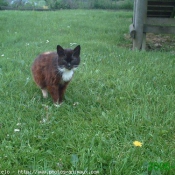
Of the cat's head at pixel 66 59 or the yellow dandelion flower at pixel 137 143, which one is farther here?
the cat's head at pixel 66 59

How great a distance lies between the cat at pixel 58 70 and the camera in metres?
3.71

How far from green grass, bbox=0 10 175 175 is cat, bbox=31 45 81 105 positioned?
0.56 feet

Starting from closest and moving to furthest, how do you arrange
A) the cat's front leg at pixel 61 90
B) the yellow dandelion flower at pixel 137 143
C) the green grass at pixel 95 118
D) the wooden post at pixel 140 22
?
the green grass at pixel 95 118 < the yellow dandelion flower at pixel 137 143 < the cat's front leg at pixel 61 90 < the wooden post at pixel 140 22

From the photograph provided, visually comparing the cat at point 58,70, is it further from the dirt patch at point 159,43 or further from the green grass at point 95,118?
the dirt patch at point 159,43

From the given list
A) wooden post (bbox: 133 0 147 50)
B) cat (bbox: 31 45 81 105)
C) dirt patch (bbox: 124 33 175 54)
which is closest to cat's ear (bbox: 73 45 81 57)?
cat (bbox: 31 45 81 105)

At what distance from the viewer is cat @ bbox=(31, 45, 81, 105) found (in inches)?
146

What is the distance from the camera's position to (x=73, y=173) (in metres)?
2.35

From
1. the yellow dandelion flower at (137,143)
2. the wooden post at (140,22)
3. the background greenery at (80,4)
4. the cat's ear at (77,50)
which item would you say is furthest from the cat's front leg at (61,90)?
the background greenery at (80,4)

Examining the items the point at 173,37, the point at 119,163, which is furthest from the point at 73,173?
the point at 173,37

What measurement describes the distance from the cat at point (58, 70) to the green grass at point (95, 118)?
0.17 m

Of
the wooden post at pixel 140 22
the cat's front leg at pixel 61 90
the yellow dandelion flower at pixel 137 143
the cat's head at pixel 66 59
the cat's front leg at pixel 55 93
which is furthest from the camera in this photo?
the wooden post at pixel 140 22

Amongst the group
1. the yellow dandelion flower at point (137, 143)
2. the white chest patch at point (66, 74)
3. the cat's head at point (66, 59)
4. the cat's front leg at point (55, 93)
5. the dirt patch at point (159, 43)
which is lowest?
the yellow dandelion flower at point (137, 143)

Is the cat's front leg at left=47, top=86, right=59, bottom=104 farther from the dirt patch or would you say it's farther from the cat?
the dirt patch

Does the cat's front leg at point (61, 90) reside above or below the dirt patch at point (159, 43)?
below
